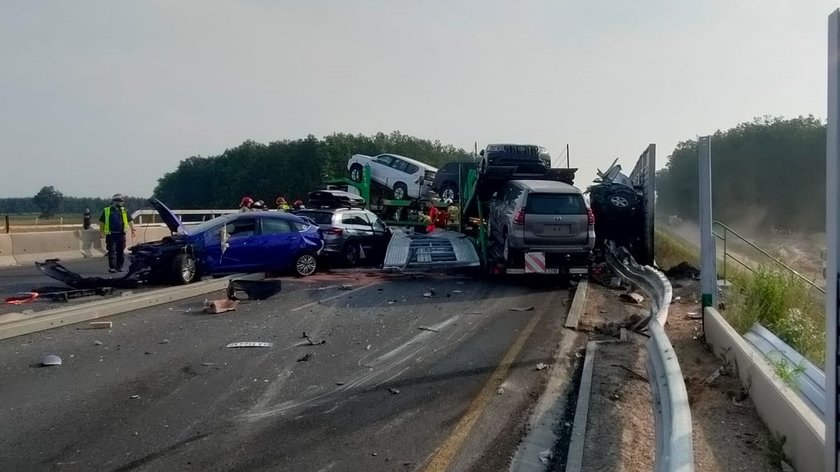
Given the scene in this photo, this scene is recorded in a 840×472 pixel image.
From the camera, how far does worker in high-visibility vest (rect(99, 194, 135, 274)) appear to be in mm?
Result: 16656

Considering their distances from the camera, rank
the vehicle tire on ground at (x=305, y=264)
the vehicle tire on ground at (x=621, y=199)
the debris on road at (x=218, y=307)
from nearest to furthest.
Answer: the debris on road at (x=218, y=307) → the vehicle tire on ground at (x=305, y=264) → the vehicle tire on ground at (x=621, y=199)

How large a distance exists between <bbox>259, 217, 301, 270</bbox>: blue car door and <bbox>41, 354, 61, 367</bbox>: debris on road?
7.55m

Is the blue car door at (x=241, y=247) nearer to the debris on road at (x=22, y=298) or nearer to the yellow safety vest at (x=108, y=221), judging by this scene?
the debris on road at (x=22, y=298)

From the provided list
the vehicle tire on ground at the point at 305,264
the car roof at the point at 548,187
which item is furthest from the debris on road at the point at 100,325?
the car roof at the point at 548,187

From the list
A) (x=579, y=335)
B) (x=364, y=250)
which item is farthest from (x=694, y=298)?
(x=364, y=250)

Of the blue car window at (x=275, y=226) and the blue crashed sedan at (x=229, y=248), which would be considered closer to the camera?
the blue crashed sedan at (x=229, y=248)

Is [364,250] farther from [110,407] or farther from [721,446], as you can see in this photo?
[721,446]

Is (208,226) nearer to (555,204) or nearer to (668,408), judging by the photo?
(555,204)

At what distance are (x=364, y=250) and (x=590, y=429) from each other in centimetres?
1339

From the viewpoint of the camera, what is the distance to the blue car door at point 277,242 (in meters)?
15.2

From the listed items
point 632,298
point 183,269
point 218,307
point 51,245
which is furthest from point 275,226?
point 51,245

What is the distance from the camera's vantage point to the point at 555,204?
14.8m

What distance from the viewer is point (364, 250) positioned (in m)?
18.6

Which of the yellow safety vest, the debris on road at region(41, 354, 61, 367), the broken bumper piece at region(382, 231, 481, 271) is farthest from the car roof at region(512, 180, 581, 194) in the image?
the debris on road at region(41, 354, 61, 367)
